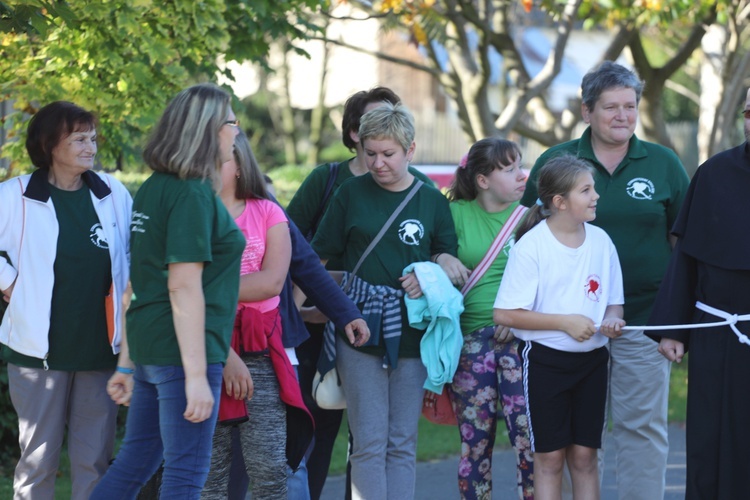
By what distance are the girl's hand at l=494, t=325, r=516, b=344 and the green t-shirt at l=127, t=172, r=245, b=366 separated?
1.48 metres

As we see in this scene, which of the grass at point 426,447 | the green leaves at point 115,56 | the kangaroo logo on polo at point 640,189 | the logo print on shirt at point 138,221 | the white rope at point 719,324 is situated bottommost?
the grass at point 426,447

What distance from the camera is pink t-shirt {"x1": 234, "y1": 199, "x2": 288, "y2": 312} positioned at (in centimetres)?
437

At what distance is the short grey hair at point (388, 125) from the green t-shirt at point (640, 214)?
923 mm

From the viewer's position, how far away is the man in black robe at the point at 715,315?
173 inches

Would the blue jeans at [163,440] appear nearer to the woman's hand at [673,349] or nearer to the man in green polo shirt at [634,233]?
the woman's hand at [673,349]

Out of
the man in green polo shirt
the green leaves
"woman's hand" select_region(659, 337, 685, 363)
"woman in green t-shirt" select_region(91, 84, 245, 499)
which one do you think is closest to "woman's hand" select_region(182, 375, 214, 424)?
"woman in green t-shirt" select_region(91, 84, 245, 499)

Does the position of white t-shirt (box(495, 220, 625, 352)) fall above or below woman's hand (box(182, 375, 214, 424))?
above

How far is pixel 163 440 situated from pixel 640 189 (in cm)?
257

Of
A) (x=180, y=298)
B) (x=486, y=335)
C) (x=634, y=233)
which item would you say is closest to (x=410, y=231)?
(x=486, y=335)

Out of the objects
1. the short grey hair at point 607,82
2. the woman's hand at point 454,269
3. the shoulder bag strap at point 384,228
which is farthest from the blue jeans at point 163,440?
the short grey hair at point 607,82

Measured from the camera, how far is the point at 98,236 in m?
4.59

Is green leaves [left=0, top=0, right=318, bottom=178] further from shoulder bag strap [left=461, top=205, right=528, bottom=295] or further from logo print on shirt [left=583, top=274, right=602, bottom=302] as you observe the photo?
logo print on shirt [left=583, top=274, right=602, bottom=302]

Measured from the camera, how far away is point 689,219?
182 inches

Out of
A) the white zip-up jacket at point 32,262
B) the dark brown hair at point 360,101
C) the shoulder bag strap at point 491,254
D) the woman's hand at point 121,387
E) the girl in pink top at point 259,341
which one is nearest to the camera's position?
the woman's hand at point 121,387
